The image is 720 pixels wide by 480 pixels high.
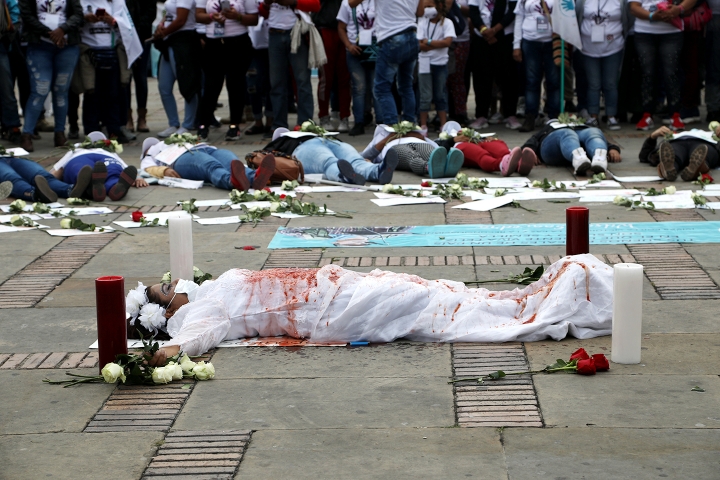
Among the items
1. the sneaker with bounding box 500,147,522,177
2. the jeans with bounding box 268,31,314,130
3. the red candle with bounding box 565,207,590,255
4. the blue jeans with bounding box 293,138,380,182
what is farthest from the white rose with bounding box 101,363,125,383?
the jeans with bounding box 268,31,314,130

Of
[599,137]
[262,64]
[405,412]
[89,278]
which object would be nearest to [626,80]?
[599,137]

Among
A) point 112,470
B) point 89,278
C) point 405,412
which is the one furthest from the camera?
point 89,278

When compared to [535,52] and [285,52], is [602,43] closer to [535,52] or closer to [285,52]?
[535,52]

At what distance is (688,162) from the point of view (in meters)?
9.55

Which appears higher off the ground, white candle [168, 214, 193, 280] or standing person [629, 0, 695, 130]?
standing person [629, 0, 695, 130]

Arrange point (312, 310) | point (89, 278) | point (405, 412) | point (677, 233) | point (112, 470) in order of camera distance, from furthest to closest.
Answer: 1. point (677, 233)
2. point (89, 278)
3. point (312, 310)
4. point (405, 412)
5. point (112, 470)

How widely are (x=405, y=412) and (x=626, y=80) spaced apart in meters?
10.6

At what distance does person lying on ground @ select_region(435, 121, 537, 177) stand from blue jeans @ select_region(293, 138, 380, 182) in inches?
39.3

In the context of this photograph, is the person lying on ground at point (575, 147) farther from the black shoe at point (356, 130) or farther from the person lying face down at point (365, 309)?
the person lying face down at point (365, 309)

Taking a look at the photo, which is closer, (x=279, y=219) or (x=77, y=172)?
(x=279, y=219)

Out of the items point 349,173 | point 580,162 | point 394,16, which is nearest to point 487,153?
point 580,162

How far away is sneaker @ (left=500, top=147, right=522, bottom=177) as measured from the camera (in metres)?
9.73

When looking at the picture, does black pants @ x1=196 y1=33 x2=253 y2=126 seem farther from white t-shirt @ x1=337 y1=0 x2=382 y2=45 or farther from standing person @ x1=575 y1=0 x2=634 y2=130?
standing person @ x1=575 y1=0 x2=634 y2=130

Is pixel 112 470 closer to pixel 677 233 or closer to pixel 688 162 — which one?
pixel 677 233
